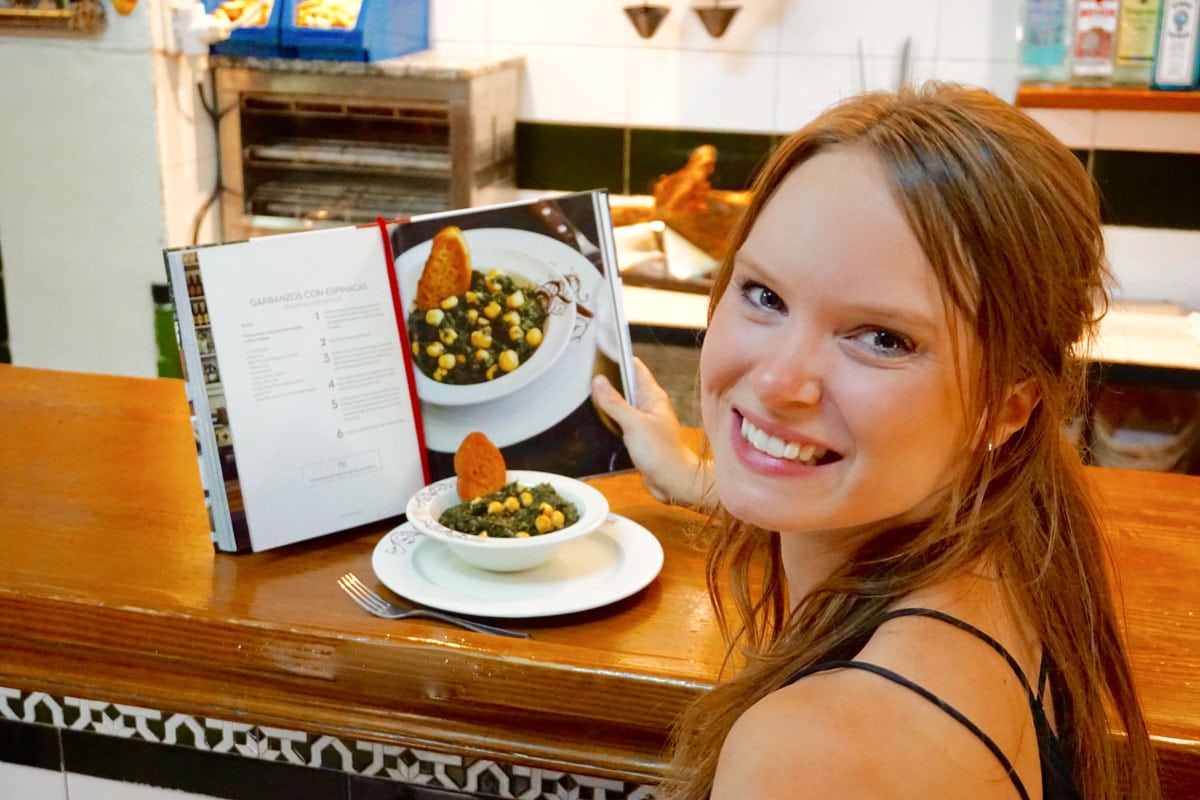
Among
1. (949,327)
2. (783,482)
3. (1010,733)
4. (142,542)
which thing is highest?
(949,327)

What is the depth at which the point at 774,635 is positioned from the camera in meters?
1.03

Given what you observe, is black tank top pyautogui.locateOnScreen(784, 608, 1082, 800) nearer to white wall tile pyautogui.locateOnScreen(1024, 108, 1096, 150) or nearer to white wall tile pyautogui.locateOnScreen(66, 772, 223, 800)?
white wall tile pyautogui.locateOnScreen(66, 772, 223, 800)

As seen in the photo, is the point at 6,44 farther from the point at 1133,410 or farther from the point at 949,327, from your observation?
the point at 949,327

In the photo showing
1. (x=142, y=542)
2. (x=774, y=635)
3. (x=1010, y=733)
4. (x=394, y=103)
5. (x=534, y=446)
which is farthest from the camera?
(x=394, y=103)

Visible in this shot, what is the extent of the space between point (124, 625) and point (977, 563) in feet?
2.47

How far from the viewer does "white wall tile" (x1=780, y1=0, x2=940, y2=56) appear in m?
3.24

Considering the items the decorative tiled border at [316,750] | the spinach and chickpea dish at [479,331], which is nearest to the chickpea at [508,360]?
the spinach and chickpea dish at [479,331]

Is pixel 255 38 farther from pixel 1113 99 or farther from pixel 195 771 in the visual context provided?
pixel 195 771

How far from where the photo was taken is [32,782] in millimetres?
1311

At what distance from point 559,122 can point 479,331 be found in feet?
7.20

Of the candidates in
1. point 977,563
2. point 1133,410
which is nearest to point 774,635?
point 977,563

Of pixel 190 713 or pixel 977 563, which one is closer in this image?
pixel 977 563

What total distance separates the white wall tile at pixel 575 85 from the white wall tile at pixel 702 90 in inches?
1.6

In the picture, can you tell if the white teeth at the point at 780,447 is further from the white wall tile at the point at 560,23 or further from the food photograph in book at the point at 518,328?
the white wall tile at the point at 560,23
